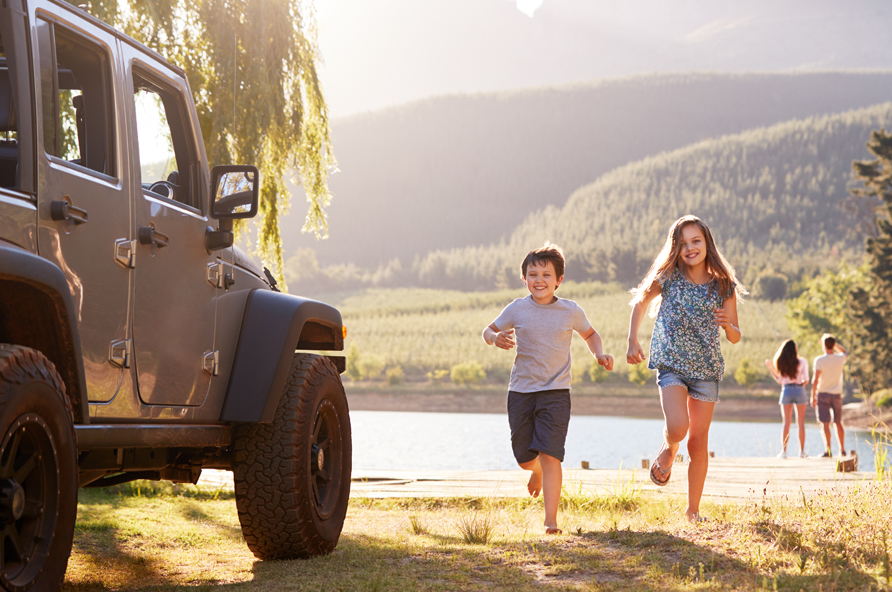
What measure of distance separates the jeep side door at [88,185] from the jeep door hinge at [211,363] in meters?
0.70

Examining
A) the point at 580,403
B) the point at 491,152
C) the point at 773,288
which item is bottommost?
the point at 580,403

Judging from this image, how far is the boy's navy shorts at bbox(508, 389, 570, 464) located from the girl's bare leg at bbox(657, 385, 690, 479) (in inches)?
23.0

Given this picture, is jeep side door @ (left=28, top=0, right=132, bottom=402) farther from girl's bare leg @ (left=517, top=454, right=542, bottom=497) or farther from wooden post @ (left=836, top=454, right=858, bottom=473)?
wooden post @ (left=836, top=454, right=858, bottom=473)

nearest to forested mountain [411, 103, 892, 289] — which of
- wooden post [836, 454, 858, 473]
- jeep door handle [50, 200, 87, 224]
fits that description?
wooden post [836, 454, 858, 473]

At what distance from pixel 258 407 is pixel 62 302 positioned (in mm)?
1516

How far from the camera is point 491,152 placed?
19238 centimetres

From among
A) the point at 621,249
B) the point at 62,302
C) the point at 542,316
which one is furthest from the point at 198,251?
the point at 621,249

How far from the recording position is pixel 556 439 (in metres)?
5.28

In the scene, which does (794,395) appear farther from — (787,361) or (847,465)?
(847,465)

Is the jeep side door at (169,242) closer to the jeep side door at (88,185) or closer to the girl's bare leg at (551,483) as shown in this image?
the jeep side door at (88,185)

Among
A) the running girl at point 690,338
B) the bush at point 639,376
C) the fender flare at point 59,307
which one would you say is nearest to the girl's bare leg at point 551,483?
the running girl at point 690,338

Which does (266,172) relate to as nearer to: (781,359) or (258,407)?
(258,407)

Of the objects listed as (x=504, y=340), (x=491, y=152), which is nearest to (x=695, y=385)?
(x=504, y=340)

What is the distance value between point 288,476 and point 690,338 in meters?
2.51
